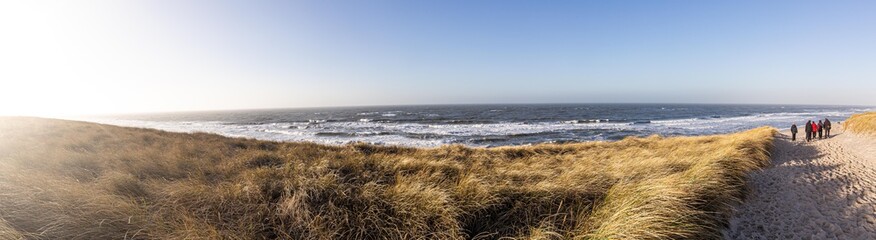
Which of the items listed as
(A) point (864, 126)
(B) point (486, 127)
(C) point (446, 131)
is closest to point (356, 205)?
(A) point (864, 126)

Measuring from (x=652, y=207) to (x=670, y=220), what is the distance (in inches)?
10.3

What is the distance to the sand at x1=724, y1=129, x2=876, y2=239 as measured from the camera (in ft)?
17.8

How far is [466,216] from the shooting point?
14.9ft

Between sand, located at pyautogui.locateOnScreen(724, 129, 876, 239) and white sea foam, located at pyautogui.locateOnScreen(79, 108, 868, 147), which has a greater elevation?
sand, located at pyautogui.locateOnScreen(724, 129, 876, 239)

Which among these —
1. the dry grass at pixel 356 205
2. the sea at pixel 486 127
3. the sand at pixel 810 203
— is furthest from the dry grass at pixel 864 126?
the dry grass at pixel 356 205

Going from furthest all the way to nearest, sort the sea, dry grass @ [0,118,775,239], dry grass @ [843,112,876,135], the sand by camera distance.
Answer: the sea
dry grass @ [843,112,876,135]
the sand
dry grass @ [0,118,775,239]

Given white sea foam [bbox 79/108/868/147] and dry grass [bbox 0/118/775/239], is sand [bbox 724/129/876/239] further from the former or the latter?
white sea foam [bbox 79/108/868/147]

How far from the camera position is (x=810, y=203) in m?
6.65

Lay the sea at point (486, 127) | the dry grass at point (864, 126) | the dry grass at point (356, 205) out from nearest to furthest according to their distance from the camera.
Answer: the dry grass at point (356, 205)
the dry grass at point (864, 126)
the sea at point (486, 127)

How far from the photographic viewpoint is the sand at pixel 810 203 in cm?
542

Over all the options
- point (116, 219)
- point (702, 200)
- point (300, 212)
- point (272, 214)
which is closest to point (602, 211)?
point (702, 200)

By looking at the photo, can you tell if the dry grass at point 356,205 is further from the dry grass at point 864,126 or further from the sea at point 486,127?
the dry grass at point 864,126

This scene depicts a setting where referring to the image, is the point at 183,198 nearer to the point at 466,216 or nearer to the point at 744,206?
the point at 466,216

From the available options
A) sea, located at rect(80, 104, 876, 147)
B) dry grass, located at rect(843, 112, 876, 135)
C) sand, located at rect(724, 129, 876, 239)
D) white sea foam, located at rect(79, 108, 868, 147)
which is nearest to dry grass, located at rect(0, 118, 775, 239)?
sand, located at rect(724, 129, 876, 239)
